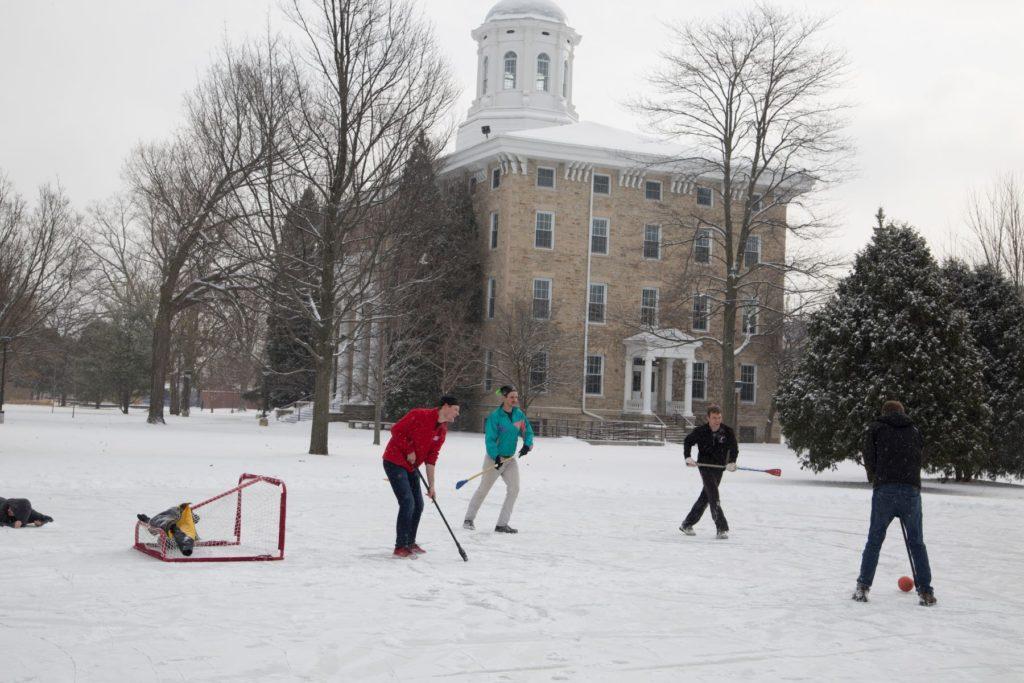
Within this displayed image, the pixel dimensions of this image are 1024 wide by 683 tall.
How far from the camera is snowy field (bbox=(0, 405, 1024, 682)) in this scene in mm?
7301

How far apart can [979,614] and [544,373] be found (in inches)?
1673

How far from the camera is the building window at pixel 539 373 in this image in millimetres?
50750

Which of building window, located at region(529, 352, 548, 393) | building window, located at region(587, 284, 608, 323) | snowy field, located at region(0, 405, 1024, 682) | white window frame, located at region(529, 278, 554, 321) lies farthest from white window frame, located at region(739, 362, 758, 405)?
snowy field, located at region(0, 405, 1024, 682)

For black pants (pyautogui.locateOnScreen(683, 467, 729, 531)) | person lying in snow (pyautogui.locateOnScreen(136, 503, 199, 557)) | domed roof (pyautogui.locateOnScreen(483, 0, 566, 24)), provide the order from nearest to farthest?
1. person lying in snow (pyautogui.locateOnScreen(136, 503, 199, 557))
2. black pants (pyautogui.locateOnScreen(683, 467, 729, 531))
3. domed roof (pyautogui.locateOnScreen(483, 0, 566, 24))

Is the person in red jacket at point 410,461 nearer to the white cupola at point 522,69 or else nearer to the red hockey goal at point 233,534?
the red hockey goal at point 233,534

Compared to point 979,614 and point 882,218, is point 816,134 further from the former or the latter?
point 979,614

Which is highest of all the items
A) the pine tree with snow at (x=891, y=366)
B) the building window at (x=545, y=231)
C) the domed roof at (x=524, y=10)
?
the domed roof at (x=524, y=10)

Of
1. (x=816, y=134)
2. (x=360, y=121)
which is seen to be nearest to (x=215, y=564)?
(x=360, y=121)

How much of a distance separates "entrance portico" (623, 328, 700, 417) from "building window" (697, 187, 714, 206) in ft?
23.5

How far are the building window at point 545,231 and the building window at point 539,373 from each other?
20.0 ft

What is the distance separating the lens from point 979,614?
995cm

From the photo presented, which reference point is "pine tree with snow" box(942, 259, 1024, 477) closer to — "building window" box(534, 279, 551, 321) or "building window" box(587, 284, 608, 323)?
"building window" box(534, 279, 551, 321)

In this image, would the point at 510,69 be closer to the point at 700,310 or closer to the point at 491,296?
the point at 491,296

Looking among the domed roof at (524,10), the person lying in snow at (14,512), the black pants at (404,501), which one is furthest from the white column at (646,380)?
the person lying in snow at (14,512)
